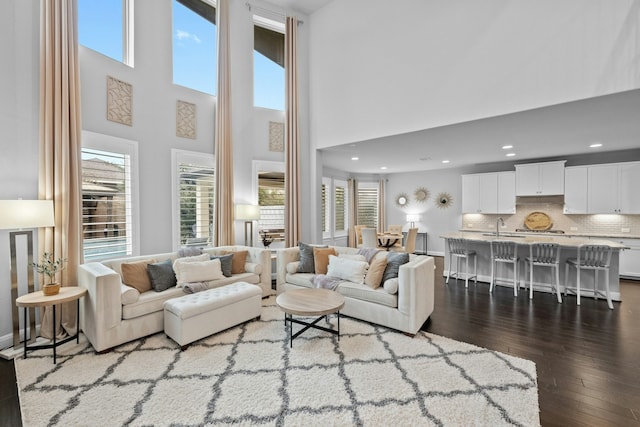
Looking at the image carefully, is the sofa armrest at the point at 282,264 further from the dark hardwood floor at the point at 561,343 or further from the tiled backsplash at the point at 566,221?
the tiled backsplash at the point at 566,221

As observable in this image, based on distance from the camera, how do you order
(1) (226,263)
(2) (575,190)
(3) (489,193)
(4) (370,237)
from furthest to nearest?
(3) (489,193), (4) (370,237), (2) (575,190), (1) (226,263)

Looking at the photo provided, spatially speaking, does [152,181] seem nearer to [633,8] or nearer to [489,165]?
[633,8]

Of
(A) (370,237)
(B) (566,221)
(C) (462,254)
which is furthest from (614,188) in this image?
(A) (370,237)

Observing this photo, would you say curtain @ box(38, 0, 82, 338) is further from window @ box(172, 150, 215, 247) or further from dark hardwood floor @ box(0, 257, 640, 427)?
window @ box(172, 150, 215, 247)

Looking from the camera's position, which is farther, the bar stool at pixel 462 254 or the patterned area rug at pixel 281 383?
the bar stool at pixel 462 254

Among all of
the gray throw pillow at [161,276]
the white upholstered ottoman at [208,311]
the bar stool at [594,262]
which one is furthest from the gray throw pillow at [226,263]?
the bar stool at [594,262]

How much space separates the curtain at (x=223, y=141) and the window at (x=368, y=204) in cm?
522

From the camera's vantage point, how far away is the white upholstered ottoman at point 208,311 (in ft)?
9.75

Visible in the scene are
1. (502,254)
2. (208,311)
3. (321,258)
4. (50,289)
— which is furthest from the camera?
(502,254)

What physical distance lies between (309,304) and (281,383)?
2.82ft

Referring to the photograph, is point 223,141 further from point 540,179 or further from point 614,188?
point 614,188

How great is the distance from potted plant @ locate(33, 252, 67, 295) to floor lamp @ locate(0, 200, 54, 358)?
12cm

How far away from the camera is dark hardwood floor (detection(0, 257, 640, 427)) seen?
2098 millimetres

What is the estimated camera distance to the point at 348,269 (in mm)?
3916
